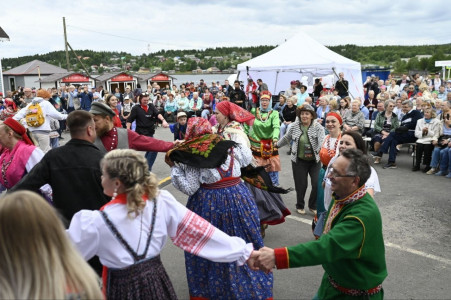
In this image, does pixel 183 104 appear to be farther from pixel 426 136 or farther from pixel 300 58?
pixel 426 136

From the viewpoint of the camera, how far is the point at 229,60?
75875mm

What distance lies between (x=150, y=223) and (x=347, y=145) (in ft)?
7.14

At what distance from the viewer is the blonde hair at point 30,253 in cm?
142

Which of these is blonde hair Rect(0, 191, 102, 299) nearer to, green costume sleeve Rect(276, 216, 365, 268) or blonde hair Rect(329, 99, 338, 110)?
green costume sleeve Rect(276, 216, 365, 268)

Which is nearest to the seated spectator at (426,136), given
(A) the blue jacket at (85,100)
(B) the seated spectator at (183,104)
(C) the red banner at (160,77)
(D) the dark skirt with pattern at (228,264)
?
(D) the dark skirt with pattern at (228,264)

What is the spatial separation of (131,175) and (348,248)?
4.32 feet

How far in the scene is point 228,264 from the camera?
375 centimetres

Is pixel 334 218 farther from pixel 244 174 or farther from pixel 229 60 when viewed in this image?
pixel 229 60

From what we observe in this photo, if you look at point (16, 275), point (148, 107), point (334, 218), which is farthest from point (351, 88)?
point (16, 275)

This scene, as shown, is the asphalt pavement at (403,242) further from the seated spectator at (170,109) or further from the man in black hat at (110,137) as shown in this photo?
the seated spectator at (170,109)

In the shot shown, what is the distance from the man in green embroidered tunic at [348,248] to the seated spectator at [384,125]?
816 centimetres

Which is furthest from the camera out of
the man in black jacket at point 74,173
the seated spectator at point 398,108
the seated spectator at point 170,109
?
the seated spectator at point 170,109

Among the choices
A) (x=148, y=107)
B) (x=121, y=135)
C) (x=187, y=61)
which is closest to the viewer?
(x=121, y=135)

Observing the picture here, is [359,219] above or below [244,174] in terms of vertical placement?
above
